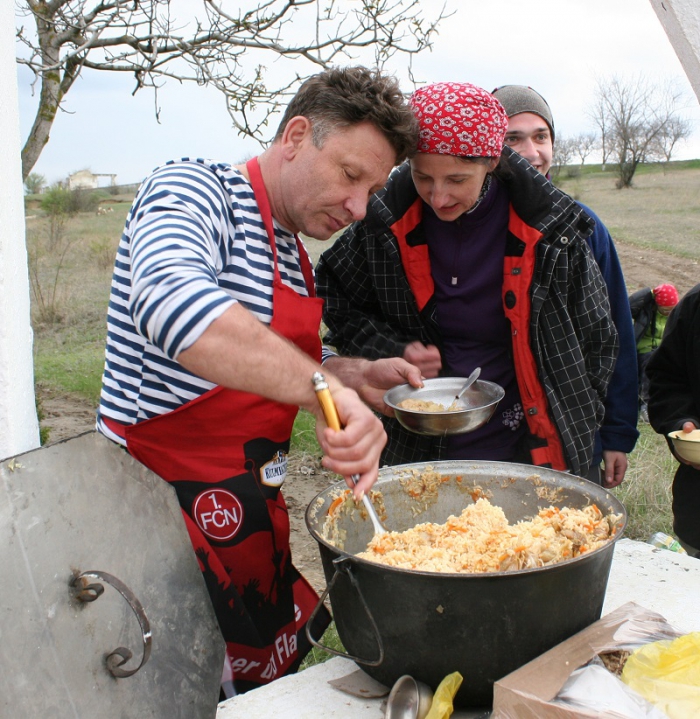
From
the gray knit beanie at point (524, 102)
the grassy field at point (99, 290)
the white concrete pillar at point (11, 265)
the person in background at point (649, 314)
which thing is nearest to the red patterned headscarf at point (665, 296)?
the person in background at point (649, 314)

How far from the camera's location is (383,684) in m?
1.69

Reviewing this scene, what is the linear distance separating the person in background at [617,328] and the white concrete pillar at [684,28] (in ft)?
3.47

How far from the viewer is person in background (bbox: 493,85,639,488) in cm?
282

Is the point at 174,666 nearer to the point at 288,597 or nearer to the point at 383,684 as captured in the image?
the point at 383,684

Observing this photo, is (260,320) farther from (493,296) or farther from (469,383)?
(493,296)

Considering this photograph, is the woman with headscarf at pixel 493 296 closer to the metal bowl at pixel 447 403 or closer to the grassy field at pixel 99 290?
the metal bowl at pixel 447 403

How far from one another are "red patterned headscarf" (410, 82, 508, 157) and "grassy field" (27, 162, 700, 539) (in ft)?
9.99

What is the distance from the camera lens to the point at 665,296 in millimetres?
6512

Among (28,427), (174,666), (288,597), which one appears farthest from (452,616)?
(28,427)

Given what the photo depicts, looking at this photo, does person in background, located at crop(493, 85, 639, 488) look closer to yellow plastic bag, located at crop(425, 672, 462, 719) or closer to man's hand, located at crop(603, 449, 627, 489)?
man's hand, located at crop(603, 449, 627, 489)

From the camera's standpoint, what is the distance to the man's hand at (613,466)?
2.93 meters

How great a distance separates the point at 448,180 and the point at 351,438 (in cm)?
116

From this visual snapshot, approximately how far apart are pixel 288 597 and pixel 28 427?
2.87 feet

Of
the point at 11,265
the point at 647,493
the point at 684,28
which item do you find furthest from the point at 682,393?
the point at 11,265
